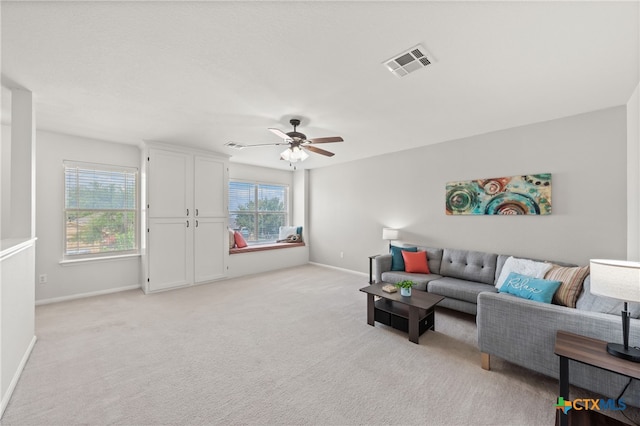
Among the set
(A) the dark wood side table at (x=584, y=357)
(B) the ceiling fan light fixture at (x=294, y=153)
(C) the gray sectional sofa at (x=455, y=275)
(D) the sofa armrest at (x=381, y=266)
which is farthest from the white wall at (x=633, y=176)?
(B) the ceiling fan light fixture at (x=294, y=153)

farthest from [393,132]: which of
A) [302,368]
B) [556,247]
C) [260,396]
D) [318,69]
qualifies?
[260,396]

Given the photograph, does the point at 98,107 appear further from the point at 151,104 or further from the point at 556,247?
the point at 556,247

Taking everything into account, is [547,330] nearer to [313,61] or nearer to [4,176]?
[313,61]

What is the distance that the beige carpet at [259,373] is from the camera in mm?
1697

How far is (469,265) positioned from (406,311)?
4.87 feet

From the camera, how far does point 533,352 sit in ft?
6.32

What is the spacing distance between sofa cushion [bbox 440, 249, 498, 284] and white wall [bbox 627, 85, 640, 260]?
4.11 feet

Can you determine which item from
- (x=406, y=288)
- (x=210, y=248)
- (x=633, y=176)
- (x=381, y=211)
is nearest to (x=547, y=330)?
(x=406, y=288)

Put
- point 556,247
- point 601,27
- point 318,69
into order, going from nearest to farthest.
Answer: point 601,27, point 318,69, point 556,247

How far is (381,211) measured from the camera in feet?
16.9

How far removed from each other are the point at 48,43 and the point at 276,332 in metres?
3.11

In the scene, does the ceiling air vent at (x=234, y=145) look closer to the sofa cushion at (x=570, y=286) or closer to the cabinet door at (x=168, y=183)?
the cabinet door at (x=168, y=183)

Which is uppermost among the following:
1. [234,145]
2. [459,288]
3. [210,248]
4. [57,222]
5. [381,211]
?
[234,145]

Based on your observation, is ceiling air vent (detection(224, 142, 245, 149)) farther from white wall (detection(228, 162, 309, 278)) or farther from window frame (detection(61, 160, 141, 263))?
window frame (detection(61, 160, 141, 263))
